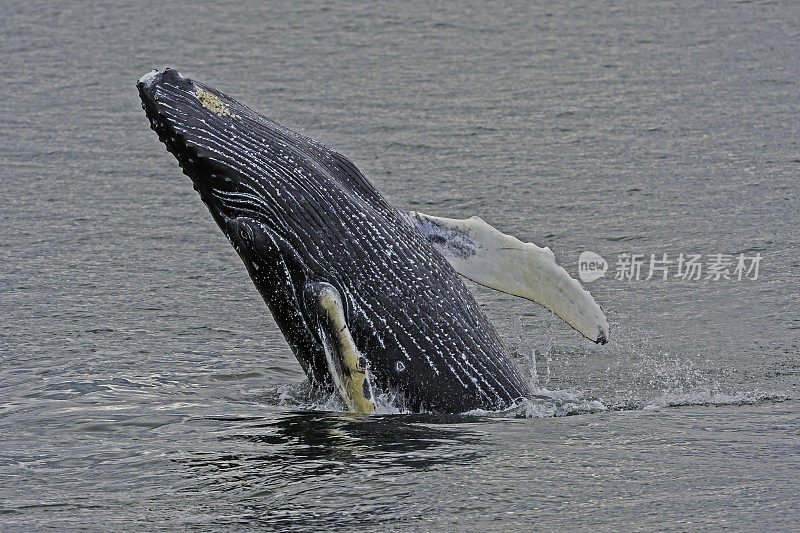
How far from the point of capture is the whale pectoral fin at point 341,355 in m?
10.1

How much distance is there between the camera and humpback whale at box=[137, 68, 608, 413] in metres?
10.5

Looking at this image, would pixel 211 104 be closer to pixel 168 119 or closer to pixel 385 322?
pixel 168 119

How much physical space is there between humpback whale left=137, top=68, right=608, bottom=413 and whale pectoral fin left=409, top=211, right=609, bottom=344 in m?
0.50

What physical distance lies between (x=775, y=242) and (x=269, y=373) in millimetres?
7595

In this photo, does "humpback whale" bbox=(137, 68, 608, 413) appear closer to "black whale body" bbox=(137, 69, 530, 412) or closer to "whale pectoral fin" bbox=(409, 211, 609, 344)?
"black whale body" bbox=(137, 69, 530, 412)

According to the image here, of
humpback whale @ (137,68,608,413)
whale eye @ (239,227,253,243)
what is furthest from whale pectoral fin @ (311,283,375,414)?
whale eye @ (239,227,253,243)

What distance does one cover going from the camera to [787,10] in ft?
93.7

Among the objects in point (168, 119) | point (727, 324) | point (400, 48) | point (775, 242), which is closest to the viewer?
point (168, 119)

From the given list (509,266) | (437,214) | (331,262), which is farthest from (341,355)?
(437,214)

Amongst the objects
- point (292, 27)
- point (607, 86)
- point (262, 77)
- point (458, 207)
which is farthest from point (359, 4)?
point (458, 207)

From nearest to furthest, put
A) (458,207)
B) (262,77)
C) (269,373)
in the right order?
(269,373)
(458,207)
(262,77)

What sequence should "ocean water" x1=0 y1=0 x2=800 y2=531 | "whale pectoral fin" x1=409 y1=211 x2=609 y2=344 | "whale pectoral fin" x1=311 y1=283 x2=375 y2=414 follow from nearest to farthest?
"ocean water" x1=0 y1=0 x2=800 y2=531 → "whale pectoral fin" x1=311 y1=283 x2=375 y2=414 → "whale pectoral fin" x1=409 y1=211 x2=609 y2=344

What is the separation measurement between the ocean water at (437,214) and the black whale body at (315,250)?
46 cm

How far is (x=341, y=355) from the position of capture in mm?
10133
